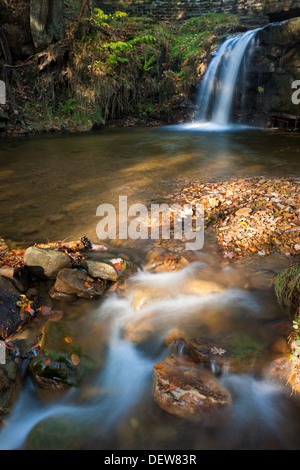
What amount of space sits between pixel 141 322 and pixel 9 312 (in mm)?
1366

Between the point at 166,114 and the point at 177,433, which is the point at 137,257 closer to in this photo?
the point at 177,433

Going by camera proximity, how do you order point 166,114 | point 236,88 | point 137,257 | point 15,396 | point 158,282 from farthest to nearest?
point 166,114, point 236,88, point 137,257, point 158,282, point 15,396

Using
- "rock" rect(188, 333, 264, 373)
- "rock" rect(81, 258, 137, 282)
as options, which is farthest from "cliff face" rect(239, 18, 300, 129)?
"rock" rect(188, 333, 264, 373)

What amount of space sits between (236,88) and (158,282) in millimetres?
12440

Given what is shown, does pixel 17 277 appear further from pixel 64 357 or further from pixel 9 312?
pixel 64 357

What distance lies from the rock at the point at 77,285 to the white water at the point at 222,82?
35.9 feet

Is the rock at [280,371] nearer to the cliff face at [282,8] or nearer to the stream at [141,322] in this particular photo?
the stream at [141,322]

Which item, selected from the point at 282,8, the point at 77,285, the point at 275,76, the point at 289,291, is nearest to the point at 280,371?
the point at 289,291

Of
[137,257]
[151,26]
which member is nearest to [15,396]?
[137,257]

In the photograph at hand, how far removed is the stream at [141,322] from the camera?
203cm

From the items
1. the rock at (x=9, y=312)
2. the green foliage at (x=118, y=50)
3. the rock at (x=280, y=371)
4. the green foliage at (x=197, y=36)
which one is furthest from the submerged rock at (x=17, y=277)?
the green foliage at (x=197, y=36)

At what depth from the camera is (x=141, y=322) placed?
3033 mm
